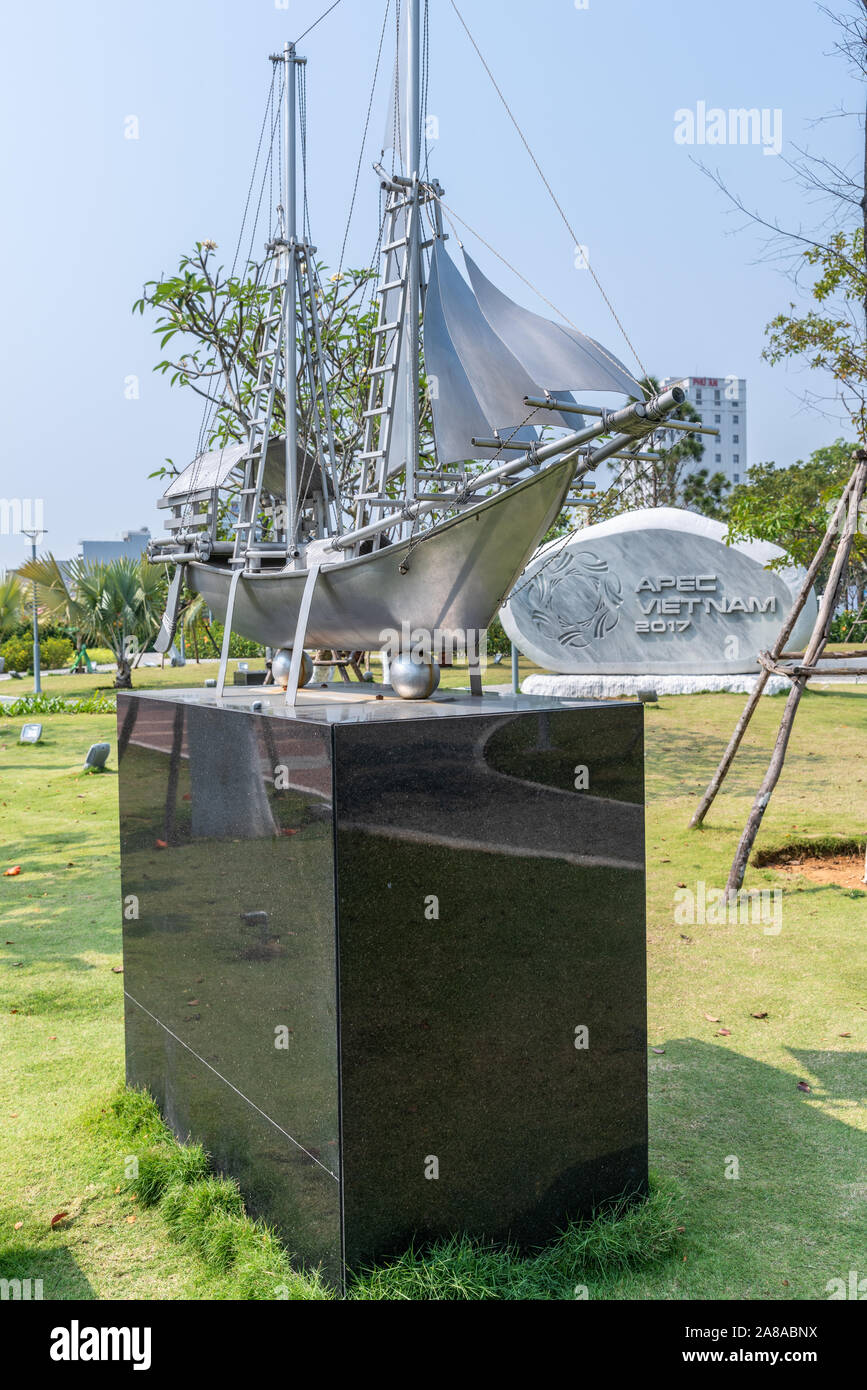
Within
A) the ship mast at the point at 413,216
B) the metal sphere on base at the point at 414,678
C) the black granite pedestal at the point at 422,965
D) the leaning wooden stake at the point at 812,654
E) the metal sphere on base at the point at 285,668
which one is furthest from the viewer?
the leaning wooden stake at the point at 812,654

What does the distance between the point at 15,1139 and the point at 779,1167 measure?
364cm

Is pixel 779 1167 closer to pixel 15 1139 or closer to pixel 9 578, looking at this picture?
pixel 15 1139

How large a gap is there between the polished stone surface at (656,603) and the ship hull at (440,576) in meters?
18.1

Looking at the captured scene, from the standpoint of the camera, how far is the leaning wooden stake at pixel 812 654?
28.6 ft

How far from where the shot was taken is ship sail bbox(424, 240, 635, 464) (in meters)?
4.45

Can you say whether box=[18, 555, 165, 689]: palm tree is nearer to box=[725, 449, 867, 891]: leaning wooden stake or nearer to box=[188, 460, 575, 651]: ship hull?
box=[725, 449, 867, 891]: leaning wooden stake

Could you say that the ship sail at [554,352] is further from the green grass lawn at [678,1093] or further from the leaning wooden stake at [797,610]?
the leaning wooden stake at [797,610]

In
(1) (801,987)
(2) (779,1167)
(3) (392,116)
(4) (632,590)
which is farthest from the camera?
(4) (632,590)

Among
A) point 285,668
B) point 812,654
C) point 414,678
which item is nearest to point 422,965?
point 414,678

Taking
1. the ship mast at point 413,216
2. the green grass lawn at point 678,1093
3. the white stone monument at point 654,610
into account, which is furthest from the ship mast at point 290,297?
Answer: the white stone monument at point 654,610

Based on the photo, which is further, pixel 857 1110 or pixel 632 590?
pixel 632 590

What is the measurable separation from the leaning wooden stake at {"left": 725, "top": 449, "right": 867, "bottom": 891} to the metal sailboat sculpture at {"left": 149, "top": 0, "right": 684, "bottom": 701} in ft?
14.2
